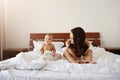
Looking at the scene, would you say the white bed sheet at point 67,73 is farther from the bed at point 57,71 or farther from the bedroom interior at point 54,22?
the bedroom interior at point 54,22

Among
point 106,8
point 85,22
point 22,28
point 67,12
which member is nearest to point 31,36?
point 22,28

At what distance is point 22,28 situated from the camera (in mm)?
4211

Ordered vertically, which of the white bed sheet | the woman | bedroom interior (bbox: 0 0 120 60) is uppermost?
bedroom interior (bbox: 0 0 120 60)

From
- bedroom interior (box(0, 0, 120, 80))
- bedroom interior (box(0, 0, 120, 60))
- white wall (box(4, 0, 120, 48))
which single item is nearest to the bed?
bedroom interior (box(0, 0, 120, 80))

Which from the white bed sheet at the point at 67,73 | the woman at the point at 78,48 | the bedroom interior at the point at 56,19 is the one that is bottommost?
the white bed sheet at the point at 67,73

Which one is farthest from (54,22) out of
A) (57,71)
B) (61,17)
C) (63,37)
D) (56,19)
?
(57,71)

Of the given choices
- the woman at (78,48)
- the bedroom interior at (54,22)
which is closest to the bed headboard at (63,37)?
the bedroom interior at (54,22)

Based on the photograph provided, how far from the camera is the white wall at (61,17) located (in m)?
4.03

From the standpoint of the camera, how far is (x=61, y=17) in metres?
4.11

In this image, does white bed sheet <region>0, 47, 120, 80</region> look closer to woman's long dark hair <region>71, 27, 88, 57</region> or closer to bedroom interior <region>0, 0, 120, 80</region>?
woman's long dark hair <region>71, 27, 88, 57</region>

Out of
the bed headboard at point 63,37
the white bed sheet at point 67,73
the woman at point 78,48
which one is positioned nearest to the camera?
the white bed sheet at point 67,73

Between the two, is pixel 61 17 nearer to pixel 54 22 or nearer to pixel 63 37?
pixel 54 22

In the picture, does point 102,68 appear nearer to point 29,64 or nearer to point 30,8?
point 29,64

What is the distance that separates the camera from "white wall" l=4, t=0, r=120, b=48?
4.03 meters
